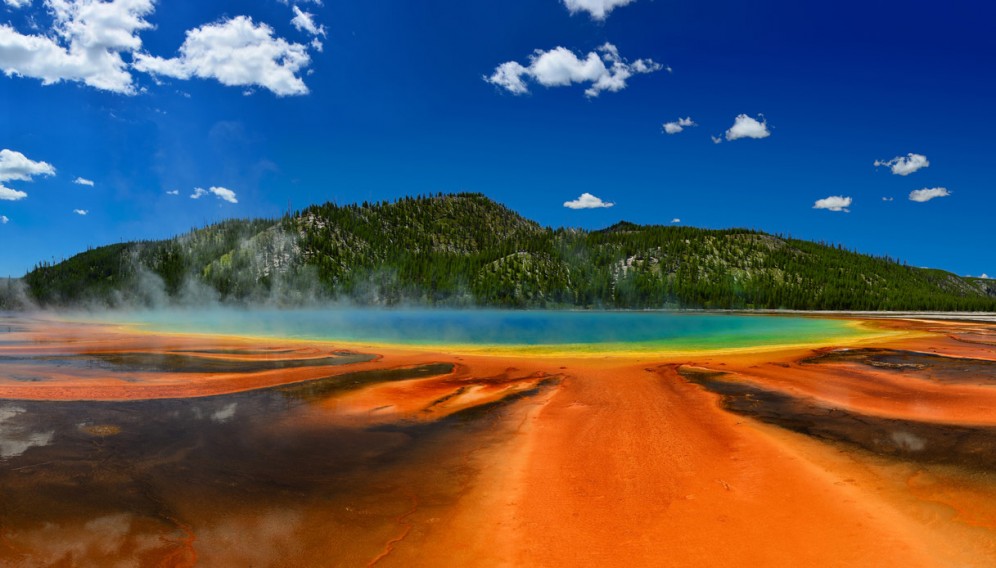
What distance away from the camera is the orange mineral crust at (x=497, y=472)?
21.9ft

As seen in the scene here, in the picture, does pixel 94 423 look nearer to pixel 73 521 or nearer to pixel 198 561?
pixel 73 521

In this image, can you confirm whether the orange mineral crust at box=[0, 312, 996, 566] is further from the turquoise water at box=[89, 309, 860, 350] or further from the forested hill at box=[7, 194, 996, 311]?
the forested hill at box=[7, 194, 996, 311]

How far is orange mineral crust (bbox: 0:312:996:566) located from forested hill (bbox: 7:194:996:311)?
130m

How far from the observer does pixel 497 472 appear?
9.49m

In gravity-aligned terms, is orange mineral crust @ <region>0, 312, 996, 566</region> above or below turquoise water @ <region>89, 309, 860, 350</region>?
below

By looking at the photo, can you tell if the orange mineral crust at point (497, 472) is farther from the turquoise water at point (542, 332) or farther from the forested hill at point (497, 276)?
the forested hill at point (497, 276)

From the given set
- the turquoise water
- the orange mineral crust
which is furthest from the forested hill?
the orange mineral crust

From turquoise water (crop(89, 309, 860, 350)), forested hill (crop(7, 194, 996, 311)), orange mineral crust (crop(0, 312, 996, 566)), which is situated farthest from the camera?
forested hill (crop(7, 194, 996, 311))

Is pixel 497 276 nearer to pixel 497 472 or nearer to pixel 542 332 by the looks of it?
pixel 542 332

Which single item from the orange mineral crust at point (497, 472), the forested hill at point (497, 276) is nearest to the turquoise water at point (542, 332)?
the orange mineral crust at point (497, 472)

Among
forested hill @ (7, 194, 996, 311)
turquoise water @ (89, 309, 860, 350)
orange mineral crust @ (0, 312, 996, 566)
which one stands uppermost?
forested hill @ (7, 194, 996, 311)

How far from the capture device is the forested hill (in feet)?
486

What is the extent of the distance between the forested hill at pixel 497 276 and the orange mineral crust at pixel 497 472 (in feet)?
428

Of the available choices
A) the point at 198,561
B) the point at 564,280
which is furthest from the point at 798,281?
the point at 198,561
